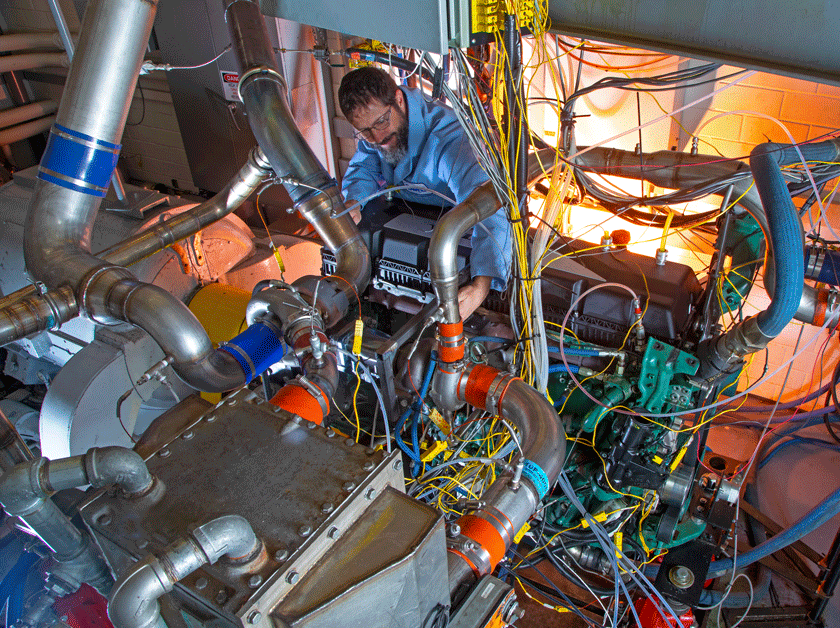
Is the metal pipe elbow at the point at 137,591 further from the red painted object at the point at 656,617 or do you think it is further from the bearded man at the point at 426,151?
the red painted object at the point at 656,617

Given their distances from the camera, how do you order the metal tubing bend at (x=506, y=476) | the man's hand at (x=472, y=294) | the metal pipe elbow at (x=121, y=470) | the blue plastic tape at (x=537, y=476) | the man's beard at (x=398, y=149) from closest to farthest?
the metal pipe elbow at (x=121, y=470) < the metal tubing bend at (x=506, y=476) < the blue plastic tape at (x=537, y=476) < the man's hand at (x=472, y=294) < the man's beard at (x=398, y=149)

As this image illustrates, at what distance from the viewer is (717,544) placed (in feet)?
8.97

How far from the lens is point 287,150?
2.31 m

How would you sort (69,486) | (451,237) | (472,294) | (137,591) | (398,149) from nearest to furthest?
(137,591) → (69,486) → (451,237) → (472,294) → (398,149)

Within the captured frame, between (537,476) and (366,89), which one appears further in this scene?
(366,89)

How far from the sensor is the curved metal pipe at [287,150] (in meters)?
2.32

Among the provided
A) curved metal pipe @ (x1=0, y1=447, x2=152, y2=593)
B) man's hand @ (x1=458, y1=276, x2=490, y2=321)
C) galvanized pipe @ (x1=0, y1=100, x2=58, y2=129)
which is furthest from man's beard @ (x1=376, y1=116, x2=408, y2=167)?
galvanized pipe @ (x1=0, y1=100, x2=58, y2=129)

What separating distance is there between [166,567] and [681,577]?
2.25 meters

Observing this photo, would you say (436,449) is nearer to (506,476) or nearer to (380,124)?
(506,476)

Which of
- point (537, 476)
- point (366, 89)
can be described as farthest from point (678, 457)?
point (366, 89)

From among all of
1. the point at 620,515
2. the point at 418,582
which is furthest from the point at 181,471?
the point at 620,515

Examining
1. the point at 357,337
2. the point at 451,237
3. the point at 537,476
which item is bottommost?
the point at 537,476

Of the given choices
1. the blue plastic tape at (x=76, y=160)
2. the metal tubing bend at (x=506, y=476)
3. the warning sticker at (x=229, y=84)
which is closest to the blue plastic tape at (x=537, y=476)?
the metal tubing bend at (x=506, y=476)

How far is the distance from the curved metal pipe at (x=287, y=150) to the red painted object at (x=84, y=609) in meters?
1.26
